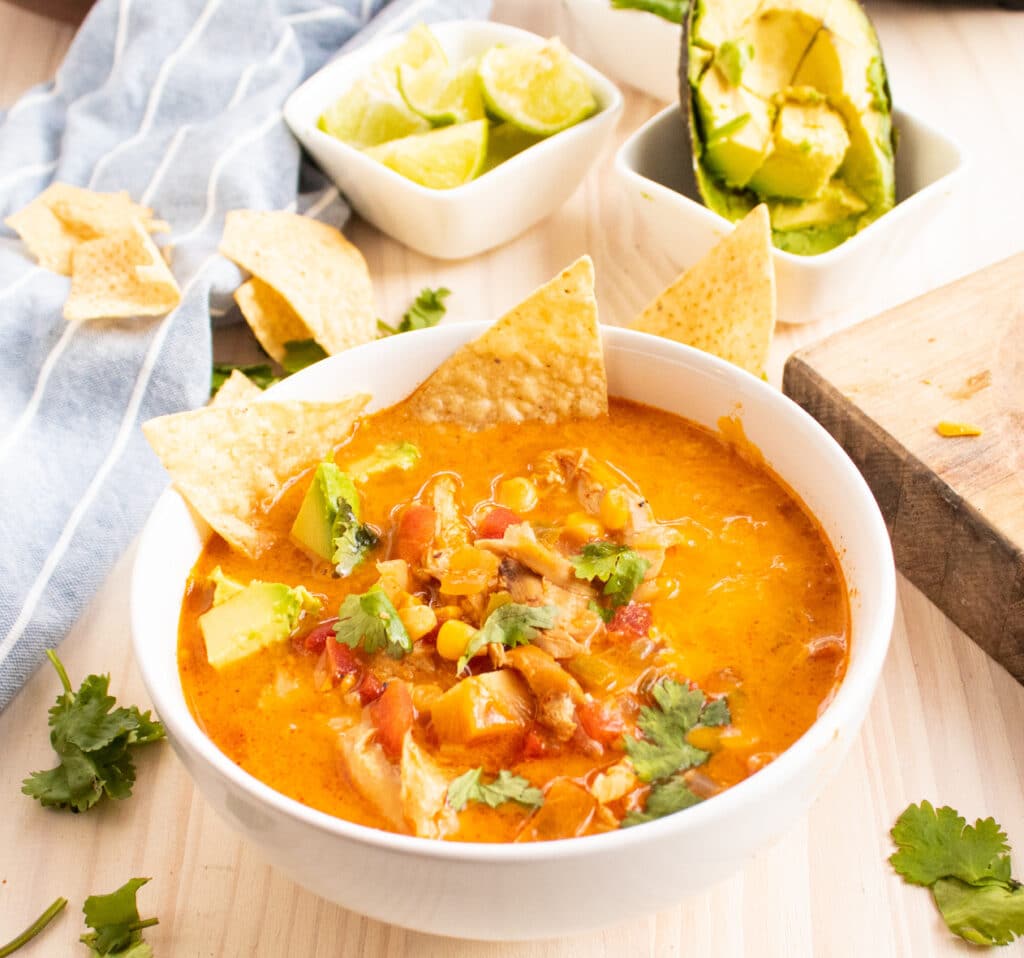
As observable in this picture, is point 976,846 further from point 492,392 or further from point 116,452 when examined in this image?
point 116,452

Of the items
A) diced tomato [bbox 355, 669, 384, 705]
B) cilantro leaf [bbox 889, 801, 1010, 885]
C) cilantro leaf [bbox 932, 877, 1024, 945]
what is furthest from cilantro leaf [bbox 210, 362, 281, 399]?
cilantro leaf [bbox 932, 877, 1024, 945]

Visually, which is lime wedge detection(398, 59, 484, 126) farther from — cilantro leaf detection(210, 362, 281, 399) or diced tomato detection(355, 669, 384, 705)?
diced tomato detection(355, 669, 384, 705)

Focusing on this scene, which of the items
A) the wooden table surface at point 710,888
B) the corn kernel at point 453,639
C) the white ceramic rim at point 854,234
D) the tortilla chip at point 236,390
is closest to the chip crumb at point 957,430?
the wooden table surface at point 710,888

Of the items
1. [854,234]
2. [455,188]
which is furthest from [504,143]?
[854,234]

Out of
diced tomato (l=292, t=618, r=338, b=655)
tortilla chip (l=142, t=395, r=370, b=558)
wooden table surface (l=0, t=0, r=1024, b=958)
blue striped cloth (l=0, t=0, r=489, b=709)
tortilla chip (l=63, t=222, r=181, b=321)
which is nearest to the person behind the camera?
wooden table surface (l=0, t=0, r=1024, b=958)

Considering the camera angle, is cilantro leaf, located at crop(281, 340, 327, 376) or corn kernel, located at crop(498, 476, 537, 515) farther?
cilantro leaf, located at crop(281, 340, 327, 376)

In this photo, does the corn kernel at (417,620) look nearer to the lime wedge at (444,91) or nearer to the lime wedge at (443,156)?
the lime wedge at (443,156)

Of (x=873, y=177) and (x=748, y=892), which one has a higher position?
(x=873, y=177)

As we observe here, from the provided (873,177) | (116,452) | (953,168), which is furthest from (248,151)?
(953,168)
